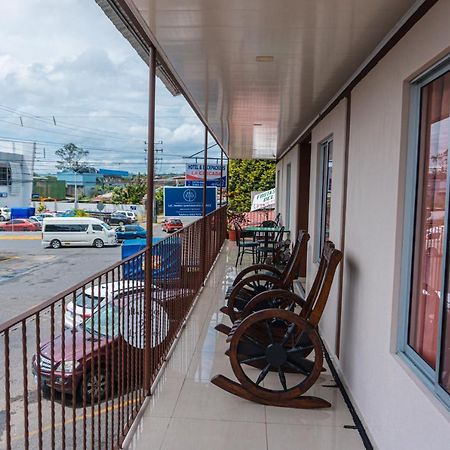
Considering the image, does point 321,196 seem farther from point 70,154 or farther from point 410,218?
point 70,154

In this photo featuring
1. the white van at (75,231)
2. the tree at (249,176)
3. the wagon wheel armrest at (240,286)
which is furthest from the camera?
the white van at (75,231)

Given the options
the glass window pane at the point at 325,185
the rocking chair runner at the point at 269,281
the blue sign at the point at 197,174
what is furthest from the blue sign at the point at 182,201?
the rocking chair runner at the point at 269,281

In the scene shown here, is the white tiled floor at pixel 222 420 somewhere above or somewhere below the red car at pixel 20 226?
above

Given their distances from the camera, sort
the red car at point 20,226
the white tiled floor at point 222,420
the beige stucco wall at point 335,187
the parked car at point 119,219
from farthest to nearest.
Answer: the parked car at point 119,219
the red car at point 20,226
the beige stucco wall at point 335,187
the white tiled floor at point 222,420

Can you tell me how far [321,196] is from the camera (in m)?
4.69

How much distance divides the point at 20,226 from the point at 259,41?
1369 inches

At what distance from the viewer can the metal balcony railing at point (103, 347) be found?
137 cm

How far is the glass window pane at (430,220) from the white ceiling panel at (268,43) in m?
0.43

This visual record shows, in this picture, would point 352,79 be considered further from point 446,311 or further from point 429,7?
point 446,311

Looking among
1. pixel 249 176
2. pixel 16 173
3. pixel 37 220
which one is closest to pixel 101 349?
pixel 249 176

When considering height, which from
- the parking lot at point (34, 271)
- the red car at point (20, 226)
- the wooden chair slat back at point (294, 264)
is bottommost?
the parking lot at point (34, 271)

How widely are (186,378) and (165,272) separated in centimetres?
77

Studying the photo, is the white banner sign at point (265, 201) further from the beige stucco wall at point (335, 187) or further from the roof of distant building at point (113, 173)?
the roof of distant building at point (113, 173)

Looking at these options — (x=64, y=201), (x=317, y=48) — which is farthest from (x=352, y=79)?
(x=64, y=201)
